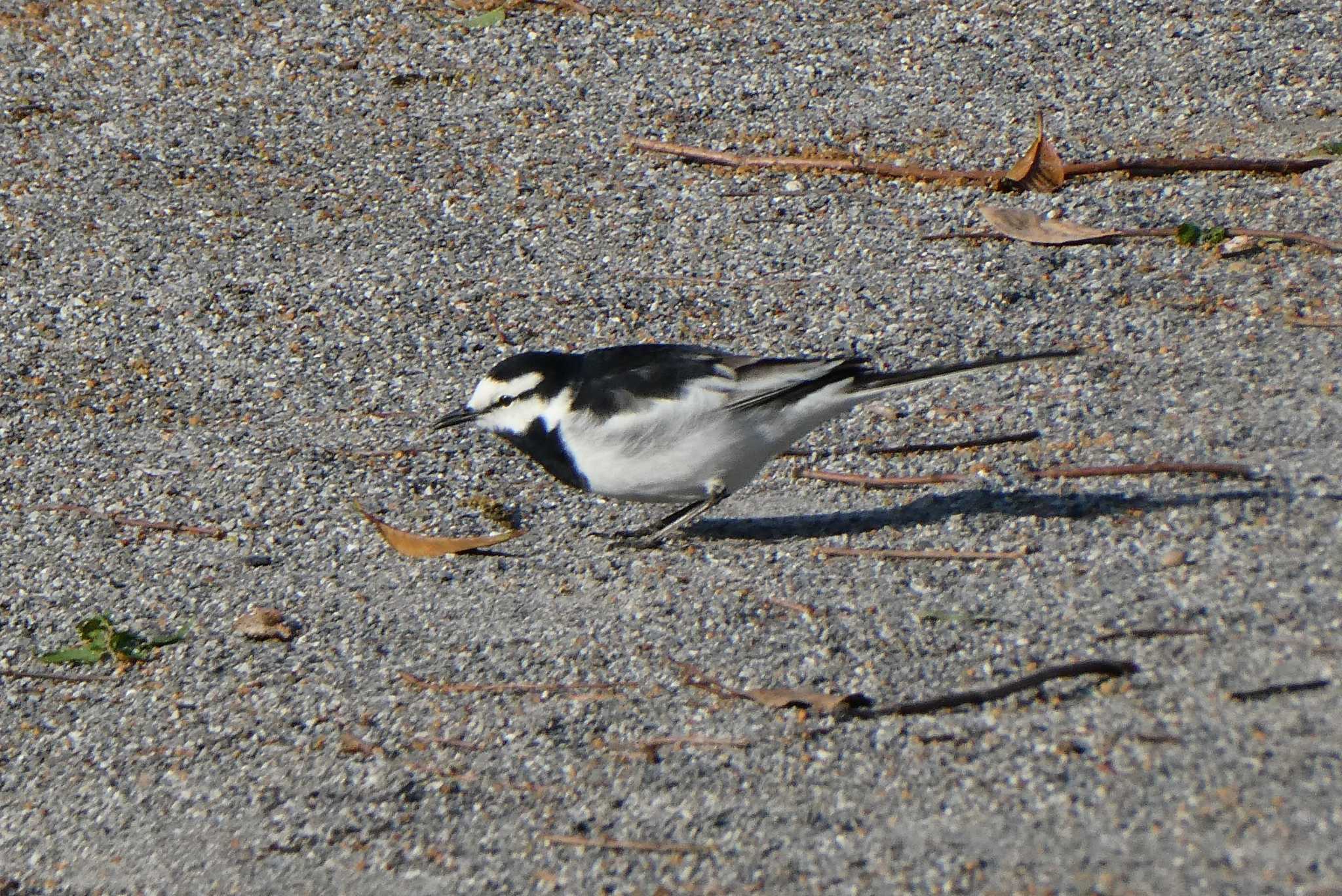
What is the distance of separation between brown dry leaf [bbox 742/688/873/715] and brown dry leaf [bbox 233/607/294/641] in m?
1.41

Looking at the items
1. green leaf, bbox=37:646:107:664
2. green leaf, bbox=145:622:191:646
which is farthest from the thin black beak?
green leaf, bbox=37:646:107:664

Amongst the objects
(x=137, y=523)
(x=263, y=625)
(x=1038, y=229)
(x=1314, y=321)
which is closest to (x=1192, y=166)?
(x=1038, y=229)

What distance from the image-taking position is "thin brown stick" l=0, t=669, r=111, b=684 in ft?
14.4

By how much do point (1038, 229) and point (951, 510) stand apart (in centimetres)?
183

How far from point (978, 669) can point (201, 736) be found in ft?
6.49

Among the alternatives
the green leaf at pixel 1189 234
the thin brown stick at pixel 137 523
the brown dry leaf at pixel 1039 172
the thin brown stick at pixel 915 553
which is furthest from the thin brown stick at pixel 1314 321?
the thin brown stick at pixel 137 523

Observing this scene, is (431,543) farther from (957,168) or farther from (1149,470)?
(957,168)

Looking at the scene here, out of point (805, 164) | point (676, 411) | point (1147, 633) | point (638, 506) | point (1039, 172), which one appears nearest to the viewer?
point (1147, 633)

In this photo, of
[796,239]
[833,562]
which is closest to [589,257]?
[796,239]

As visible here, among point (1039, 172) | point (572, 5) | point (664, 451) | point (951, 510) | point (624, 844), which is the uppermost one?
point (572, 5)

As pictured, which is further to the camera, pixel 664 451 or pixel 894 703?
pixel 664 451

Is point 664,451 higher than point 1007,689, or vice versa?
point 664,451

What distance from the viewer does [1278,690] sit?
3.31 m

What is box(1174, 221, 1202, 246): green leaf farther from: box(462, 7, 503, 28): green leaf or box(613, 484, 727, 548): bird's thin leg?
box(462, 7, 503, 28): green leaf
